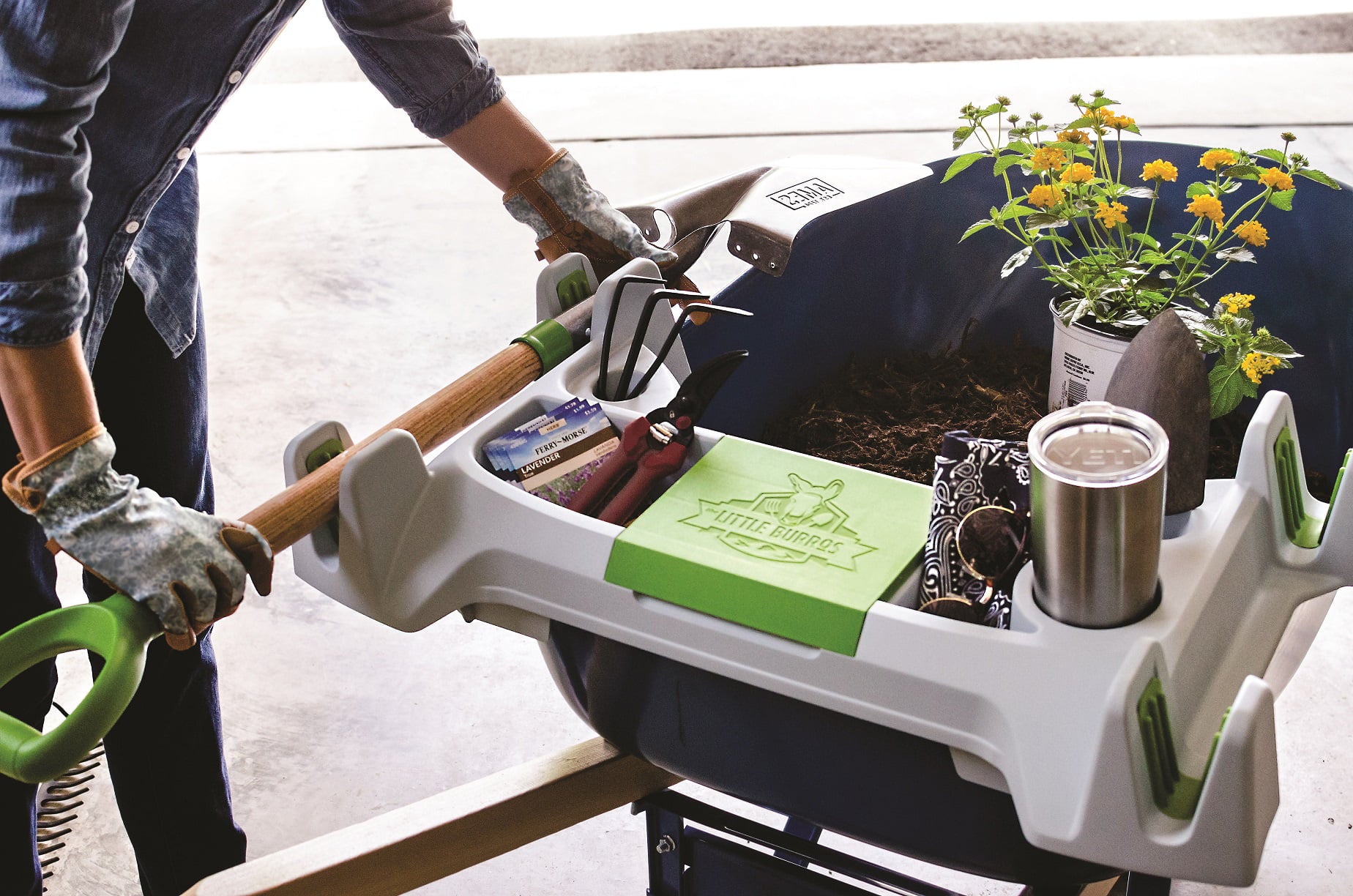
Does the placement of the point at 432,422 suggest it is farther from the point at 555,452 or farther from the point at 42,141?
the point at 42,141

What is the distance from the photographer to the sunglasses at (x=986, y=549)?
86 centimetres

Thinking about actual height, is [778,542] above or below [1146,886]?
above

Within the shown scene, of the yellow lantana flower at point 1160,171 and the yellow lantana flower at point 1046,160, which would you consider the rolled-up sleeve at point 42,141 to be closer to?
the yellow lantana flower at point 1046,160

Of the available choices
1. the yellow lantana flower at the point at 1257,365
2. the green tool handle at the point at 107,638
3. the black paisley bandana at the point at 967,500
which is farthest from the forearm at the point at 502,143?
the yellow lantana flower at the point at 1257,365

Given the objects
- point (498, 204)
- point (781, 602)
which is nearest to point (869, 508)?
point (781, 602)

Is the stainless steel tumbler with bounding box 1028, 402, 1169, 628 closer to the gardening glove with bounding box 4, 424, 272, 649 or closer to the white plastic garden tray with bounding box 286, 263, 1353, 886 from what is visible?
the white plastic garden tray with bounding box 286, 263, 1353, 886

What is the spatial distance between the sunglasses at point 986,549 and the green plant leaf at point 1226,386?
45 centimetres

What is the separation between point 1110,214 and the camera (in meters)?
1.29

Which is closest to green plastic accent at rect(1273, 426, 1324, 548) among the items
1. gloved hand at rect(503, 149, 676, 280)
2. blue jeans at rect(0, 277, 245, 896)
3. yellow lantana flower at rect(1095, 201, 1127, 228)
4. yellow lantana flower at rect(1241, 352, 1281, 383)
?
yellow lantana flower at rect(1241, 352, 1281, 383)

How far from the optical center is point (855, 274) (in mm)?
1522

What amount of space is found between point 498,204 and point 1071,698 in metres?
3.13

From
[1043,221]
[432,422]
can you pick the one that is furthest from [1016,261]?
[432,422]

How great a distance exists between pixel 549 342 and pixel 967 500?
42 cm

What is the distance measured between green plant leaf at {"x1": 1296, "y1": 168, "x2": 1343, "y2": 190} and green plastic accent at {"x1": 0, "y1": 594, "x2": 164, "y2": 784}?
118 centimetres
